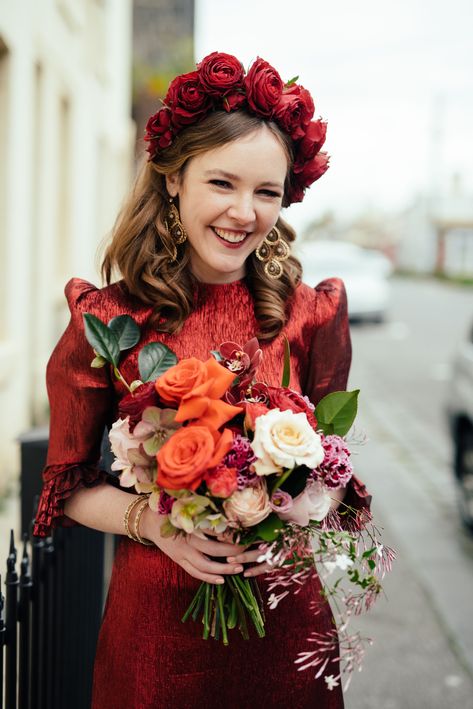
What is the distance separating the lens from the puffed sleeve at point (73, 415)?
5.91ft

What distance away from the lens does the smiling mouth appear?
184cm

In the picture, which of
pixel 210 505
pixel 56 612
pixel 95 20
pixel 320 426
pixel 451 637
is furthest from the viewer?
pixel 95 20

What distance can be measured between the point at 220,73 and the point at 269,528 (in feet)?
3.23

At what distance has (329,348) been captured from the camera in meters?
1.98

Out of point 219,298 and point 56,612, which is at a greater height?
point 219,298

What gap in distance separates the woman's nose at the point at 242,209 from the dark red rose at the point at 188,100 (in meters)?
0.21

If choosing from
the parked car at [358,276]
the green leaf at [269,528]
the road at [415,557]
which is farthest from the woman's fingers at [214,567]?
the parked car at [358,276]

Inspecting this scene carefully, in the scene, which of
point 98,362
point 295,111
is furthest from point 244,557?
point 295,111

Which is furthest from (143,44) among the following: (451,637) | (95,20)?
(451,637)

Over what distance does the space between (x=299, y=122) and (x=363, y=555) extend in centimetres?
97

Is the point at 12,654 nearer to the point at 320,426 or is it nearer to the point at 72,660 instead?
the point at 72,660

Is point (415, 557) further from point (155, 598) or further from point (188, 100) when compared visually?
point (188, 100)

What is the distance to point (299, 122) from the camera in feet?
6.15

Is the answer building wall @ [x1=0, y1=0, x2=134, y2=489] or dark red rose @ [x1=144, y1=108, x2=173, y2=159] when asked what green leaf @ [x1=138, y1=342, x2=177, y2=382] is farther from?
building wall @ [x1=0, y1=0, x2=134, y2=489]
